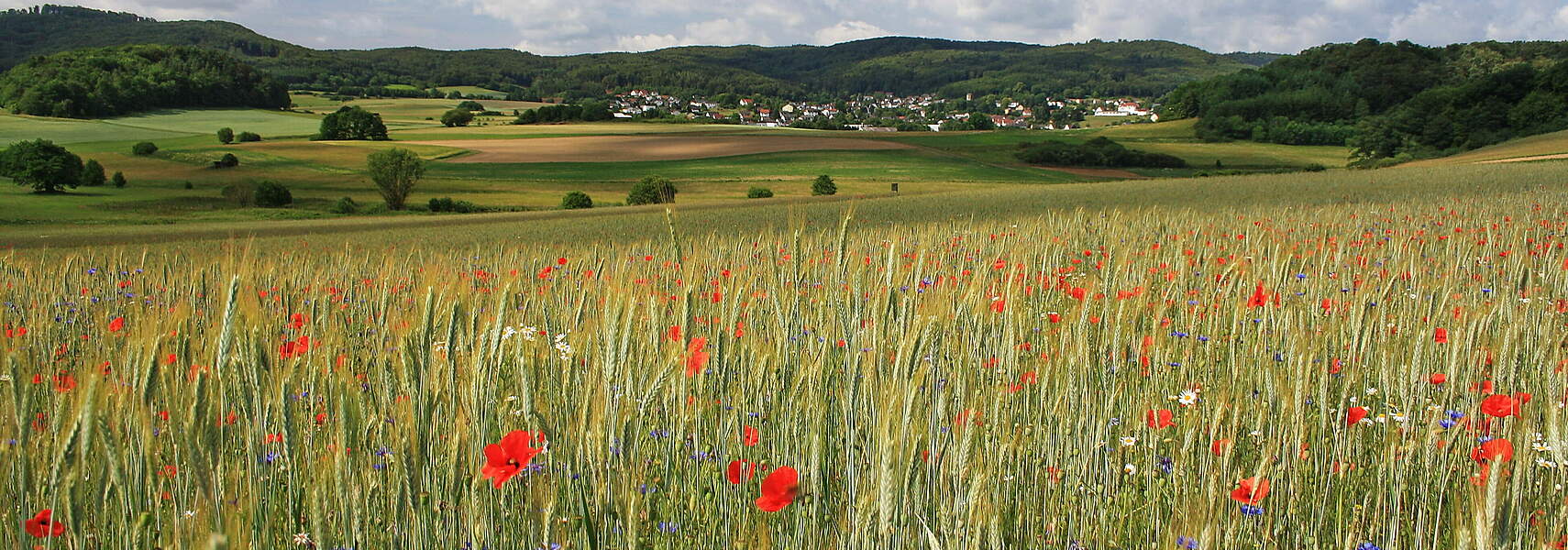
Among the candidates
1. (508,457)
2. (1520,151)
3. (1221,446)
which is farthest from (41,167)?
(1520,151)

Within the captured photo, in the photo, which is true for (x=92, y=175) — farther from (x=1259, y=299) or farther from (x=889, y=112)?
(x=889, y=112)

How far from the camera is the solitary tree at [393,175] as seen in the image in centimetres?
4888

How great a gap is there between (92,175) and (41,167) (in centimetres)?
319

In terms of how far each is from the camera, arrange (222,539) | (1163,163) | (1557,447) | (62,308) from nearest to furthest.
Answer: (222,539) → (1557,447) → (62,308) → (1163,163)

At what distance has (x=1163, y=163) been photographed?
215 feet

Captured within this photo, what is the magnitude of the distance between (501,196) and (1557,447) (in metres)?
52.2

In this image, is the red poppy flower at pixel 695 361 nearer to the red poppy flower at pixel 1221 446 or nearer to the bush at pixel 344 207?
the red poppy flower at pixel 1221 446

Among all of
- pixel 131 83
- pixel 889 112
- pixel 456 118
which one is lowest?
pixel 456 118

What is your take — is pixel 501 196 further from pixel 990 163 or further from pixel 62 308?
pixel 62 308

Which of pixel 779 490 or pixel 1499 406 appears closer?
pixel 779 490

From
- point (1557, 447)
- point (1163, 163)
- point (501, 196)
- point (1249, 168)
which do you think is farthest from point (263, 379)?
point (1163, 163)

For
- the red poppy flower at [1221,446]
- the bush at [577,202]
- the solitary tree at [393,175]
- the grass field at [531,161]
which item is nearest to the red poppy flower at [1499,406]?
the red poppy flower at [1221,446]

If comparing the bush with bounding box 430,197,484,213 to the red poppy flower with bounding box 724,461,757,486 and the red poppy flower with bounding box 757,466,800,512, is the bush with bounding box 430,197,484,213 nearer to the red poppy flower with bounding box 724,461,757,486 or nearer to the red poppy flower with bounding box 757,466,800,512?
the red poppy flower with bounding box 724,461,757,486

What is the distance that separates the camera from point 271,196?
46.1 meters
